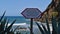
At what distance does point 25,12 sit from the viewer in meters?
8.58

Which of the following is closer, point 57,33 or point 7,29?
point 57,33

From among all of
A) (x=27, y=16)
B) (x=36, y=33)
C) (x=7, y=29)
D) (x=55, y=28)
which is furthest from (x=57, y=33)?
(x=36, y=33)

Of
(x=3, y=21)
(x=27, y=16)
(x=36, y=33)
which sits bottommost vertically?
(x=36, y=33)

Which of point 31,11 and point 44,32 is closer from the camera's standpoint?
point 44,32

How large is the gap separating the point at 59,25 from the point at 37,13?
4.48 metres

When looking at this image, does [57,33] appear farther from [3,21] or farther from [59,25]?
[3,21]

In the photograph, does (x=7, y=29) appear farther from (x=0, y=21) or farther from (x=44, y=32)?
(x=44, y=32)

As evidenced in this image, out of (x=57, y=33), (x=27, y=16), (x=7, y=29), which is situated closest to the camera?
(x=57, y=33)

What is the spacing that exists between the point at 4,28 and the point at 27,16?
2.98 meters

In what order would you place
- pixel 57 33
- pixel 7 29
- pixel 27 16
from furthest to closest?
pixel 27 16 → pixel 7 29 → pixel 57 33

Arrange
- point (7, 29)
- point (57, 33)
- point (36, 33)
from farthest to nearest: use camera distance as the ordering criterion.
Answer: point (36, 33) < point (7, 29) < point (57, 33)

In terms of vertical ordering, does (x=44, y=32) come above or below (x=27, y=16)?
above

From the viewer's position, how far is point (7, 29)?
17.3ft

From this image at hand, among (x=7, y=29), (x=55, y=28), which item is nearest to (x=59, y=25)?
(x=55, y=28)
